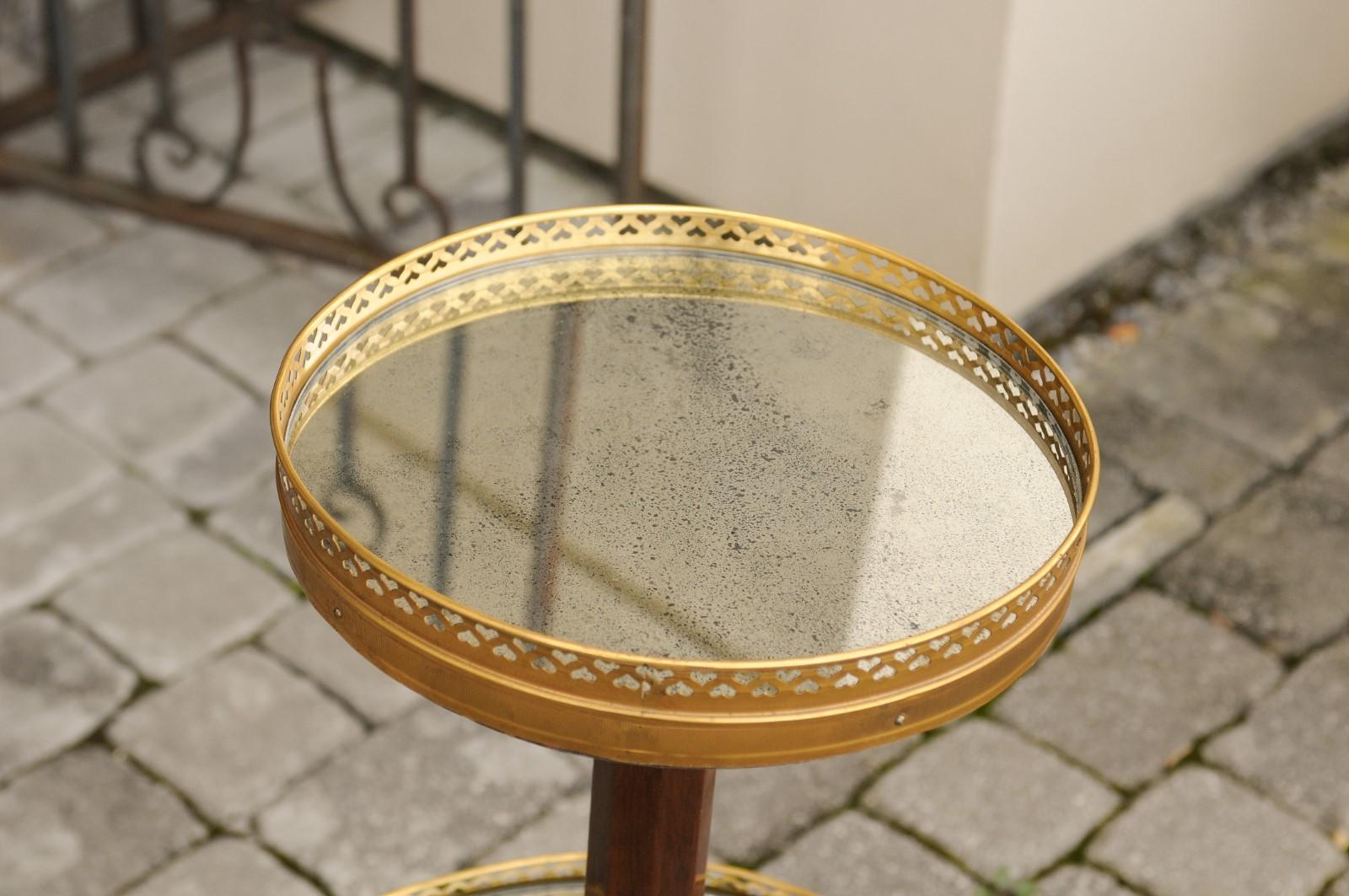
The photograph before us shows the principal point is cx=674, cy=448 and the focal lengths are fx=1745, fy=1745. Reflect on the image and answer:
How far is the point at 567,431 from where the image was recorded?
1.77 m

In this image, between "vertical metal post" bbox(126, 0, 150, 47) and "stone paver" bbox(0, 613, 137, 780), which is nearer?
"stone paver" bbox(0, 613, 137, 780)

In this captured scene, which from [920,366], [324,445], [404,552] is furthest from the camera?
[920,366]

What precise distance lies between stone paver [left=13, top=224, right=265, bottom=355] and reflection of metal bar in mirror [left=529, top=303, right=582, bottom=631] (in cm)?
196

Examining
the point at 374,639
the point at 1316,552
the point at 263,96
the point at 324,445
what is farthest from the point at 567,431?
the point at 263,96

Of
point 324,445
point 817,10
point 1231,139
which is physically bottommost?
point 1231,139

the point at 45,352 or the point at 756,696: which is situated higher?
the point at 756,696

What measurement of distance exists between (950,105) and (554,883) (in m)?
1.82

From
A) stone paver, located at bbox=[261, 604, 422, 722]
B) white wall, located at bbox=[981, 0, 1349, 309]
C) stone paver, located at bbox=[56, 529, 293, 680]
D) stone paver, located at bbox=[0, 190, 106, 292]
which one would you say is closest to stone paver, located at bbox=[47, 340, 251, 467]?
stone paver, located at bbox=[56, 529, 293, 680]

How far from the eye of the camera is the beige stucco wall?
11.1 feet

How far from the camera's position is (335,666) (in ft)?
9.59

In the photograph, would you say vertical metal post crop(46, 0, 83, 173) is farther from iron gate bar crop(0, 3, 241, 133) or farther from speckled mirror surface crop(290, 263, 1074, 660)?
speckled mirror surface crop(290, 263, 1074, 660)

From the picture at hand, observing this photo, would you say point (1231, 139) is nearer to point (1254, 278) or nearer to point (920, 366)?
point (1254, 278)

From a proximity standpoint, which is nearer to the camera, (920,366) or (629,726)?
(629,726)

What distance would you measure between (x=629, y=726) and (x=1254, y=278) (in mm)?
2933
